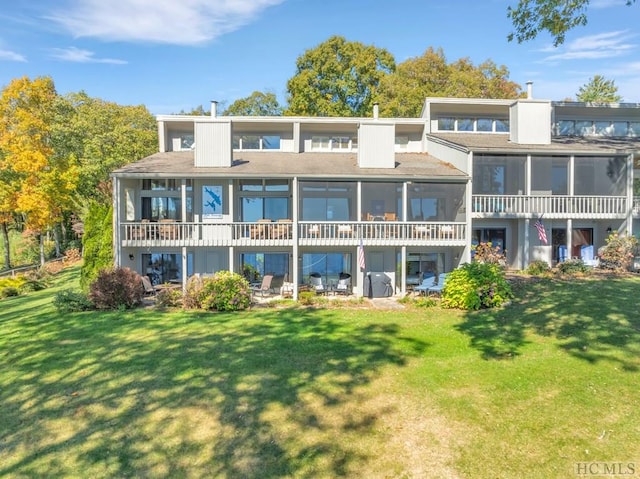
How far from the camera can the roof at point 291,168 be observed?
1722cm

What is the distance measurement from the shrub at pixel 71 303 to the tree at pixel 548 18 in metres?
18.6

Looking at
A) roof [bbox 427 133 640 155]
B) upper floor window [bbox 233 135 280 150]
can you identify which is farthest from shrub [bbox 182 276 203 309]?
roof [bbox 427 133 640 155]

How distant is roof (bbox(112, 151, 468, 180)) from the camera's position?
17219mm

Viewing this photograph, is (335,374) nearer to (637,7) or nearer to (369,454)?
(369,454)

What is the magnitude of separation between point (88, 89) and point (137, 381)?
37425 mm

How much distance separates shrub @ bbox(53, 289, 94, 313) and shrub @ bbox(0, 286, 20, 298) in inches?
332

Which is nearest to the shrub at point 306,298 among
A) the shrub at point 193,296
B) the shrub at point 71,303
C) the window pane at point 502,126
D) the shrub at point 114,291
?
the shrub at point 193,296

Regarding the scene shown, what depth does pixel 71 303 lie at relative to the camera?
14570 millimetres

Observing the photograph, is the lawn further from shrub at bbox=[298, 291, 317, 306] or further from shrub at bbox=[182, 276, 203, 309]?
shrub at bbox=[298, 291, 317, 306]

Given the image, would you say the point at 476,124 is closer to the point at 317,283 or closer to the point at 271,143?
the point at 271,143

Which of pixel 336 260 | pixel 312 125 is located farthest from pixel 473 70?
pixel 336 260

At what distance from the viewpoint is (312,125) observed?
906 inches

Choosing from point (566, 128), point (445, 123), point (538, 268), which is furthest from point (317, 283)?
point (566, 128)

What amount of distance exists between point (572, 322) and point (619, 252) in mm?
11001
